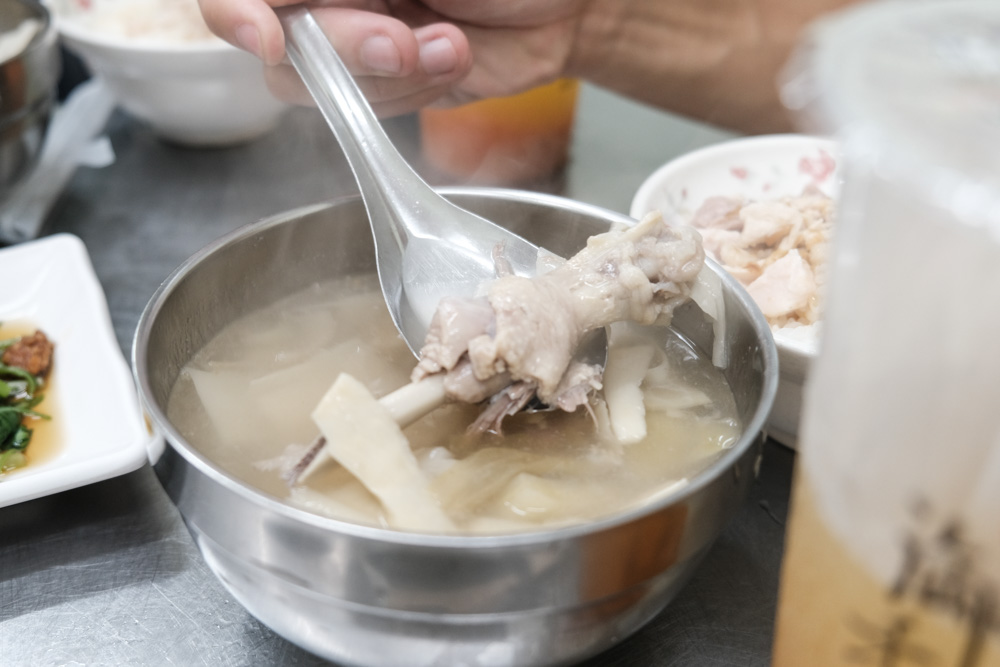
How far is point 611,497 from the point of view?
88cm

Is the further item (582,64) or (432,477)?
(582,64)

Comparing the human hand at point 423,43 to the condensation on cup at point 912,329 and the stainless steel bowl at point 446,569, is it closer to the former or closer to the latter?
the stainless steel bowl at point 446,569

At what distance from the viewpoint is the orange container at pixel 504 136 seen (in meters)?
1.92

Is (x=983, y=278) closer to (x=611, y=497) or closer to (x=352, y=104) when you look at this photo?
(x=611, y=497)

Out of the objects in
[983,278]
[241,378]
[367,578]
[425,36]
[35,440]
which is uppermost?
[983,278]

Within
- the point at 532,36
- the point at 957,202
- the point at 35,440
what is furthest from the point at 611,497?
the point at 532,36

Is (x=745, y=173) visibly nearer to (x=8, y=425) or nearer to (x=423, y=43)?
(x=423, y=43)

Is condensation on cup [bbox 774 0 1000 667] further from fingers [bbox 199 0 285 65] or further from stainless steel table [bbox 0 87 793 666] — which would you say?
fingers [bbox 199 0 285 65]

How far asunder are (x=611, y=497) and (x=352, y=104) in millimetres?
622

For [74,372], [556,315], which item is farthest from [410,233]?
[74,372]

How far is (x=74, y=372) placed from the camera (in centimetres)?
137

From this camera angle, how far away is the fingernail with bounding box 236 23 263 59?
47.1 inches

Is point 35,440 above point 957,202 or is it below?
below

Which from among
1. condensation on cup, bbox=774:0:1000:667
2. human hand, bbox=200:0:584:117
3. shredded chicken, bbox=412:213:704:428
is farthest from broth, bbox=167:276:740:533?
human hand, bbox=200:0:584:117
